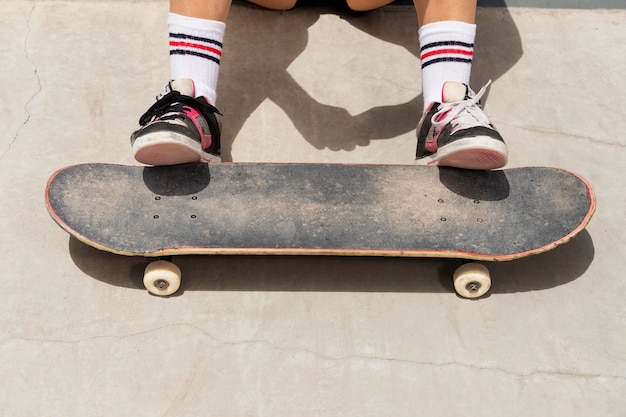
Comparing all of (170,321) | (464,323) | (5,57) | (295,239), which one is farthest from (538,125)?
(5,57)

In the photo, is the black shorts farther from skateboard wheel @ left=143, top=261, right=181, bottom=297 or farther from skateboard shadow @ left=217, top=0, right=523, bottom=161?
skateboard wheel @ left=143, top=261, right=181, bottom=297

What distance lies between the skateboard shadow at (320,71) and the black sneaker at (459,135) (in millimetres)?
374

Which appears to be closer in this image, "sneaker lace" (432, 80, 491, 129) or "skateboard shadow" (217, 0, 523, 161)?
"sneaker lace" (432, 80, 491, 129)

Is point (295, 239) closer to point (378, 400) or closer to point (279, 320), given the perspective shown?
point (279, 320)

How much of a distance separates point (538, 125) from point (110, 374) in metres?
1.88

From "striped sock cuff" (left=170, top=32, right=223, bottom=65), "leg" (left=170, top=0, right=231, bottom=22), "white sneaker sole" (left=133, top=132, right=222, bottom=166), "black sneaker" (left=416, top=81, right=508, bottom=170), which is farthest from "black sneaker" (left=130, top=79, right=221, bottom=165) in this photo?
"black sneaker" (left=416, top=81, right=508, bottom=170)

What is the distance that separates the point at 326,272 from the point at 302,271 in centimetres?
8

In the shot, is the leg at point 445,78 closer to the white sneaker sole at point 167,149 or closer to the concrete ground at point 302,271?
the concrete ground at point 302,271

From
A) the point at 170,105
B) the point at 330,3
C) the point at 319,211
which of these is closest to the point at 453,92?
the point at 319,211

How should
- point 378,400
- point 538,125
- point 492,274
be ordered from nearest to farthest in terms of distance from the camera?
point 378,400, point 492,274, point 538,125

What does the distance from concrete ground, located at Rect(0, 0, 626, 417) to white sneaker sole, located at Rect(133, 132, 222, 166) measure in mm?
353

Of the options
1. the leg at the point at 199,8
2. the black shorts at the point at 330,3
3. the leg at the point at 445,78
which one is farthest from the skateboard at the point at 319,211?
the black shorts at the point at 330,3

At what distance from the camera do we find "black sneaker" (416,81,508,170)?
210 centimetres

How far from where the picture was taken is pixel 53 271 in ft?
7.39
